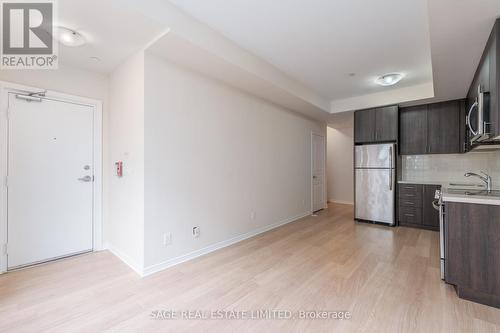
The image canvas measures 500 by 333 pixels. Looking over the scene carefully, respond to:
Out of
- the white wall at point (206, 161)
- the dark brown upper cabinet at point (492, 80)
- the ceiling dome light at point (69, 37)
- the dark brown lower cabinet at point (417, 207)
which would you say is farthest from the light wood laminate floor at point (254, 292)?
the ceiling dome light at point (69, 37)

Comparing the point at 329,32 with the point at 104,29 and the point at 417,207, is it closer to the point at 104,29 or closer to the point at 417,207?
the point at 104,29

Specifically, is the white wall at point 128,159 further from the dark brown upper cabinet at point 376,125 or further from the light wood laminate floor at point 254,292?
the dark brown upper cabinet at point 376,125

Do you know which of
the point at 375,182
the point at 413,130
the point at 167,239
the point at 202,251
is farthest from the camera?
the point at 375,182

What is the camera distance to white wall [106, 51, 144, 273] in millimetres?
2516

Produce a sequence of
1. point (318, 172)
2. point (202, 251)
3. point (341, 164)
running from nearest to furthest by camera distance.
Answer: point (202, 251), point (318, 172), point (341, 164)

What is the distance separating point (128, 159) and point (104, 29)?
1352mm

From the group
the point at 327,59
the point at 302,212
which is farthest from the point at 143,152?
the point at 302,212

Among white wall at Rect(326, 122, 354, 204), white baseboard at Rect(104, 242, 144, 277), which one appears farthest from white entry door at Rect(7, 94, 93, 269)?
white wall at Rect(326, 122, 354, 204)

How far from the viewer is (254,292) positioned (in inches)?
84.8

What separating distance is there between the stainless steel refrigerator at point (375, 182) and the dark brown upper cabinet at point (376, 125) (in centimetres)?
17

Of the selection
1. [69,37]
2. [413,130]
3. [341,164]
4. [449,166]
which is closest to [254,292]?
[69,37]

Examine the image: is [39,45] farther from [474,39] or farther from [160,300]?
[474,39]

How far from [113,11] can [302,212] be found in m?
4.69

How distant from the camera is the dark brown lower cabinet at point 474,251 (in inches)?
75.8
